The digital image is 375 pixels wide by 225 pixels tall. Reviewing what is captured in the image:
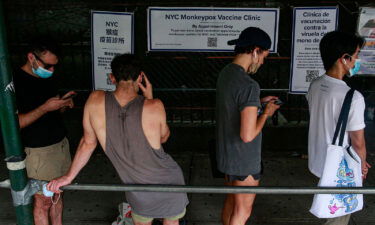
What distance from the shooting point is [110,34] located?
4746 mm

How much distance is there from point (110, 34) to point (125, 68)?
2557mm

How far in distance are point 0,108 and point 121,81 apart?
0.73 metres

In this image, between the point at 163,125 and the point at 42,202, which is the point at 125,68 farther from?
the point at 42,202

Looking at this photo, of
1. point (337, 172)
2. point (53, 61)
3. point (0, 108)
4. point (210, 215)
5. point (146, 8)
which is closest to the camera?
point (0, 108)

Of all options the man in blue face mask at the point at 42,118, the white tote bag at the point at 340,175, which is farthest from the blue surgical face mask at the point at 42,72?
the white tote bag at the point at 340,175

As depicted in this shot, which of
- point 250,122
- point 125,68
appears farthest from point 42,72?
point 250,122

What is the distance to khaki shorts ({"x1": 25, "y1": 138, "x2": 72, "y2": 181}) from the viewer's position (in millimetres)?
2993

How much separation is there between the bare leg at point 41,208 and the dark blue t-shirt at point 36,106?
1.53 ft

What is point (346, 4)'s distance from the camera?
15.8 ft

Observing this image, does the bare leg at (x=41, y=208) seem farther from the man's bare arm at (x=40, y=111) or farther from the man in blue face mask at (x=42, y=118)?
the man's bare arm at (x=40, y=111)

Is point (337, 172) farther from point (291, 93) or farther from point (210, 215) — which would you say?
point (291, 93)

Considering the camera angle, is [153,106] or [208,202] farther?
[208,202]

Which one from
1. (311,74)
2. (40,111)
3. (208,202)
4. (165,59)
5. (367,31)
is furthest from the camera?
(165,59)

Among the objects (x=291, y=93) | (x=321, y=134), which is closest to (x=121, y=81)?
(x=321, y=134)
